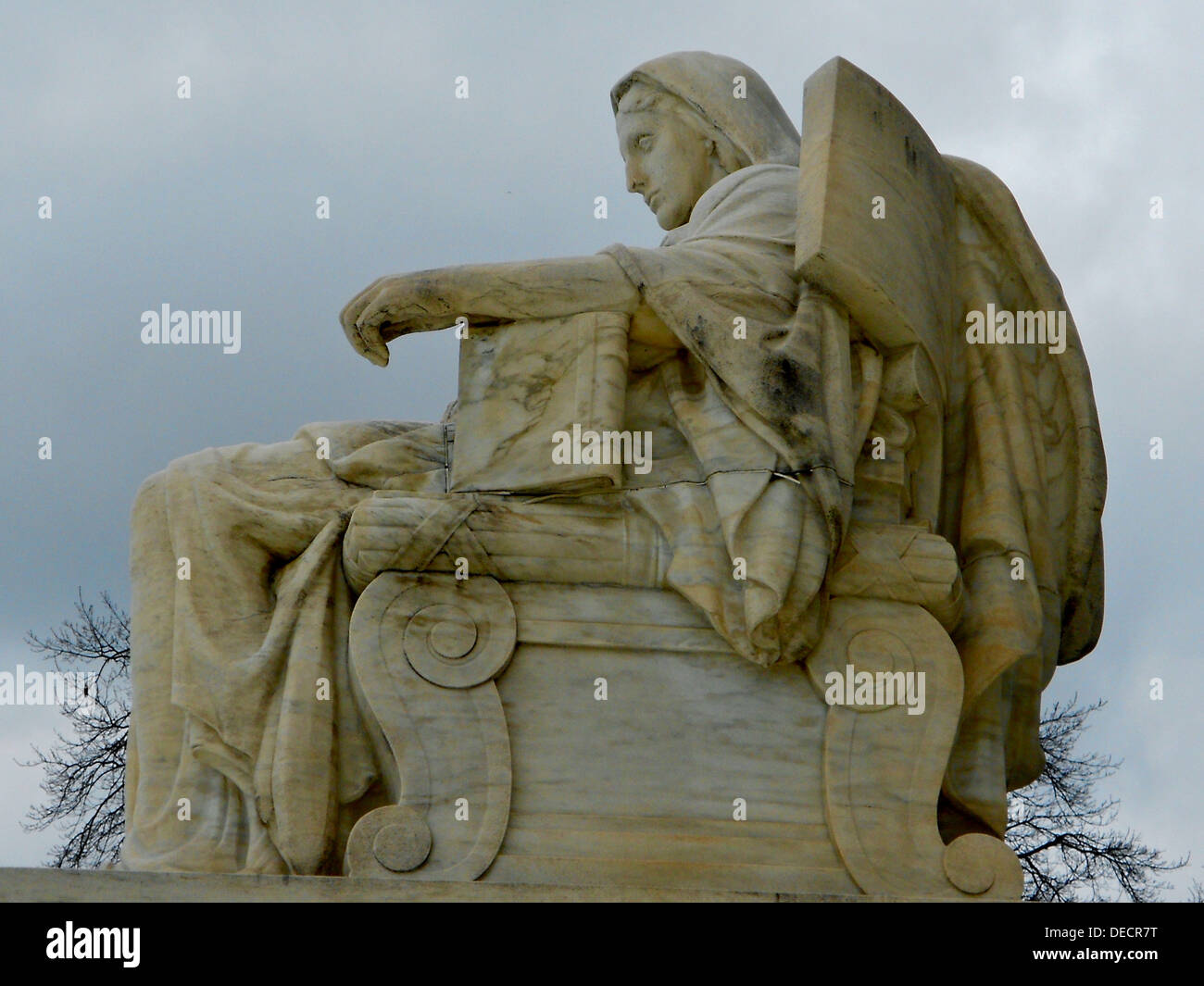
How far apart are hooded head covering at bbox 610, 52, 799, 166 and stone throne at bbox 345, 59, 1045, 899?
3.17 feet

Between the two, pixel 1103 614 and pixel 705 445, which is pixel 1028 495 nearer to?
pixel 1103 614

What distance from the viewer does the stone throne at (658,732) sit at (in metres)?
7.86

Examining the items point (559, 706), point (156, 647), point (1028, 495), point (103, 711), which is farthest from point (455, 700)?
point (103, 711)

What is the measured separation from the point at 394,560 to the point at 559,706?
28.3 inches

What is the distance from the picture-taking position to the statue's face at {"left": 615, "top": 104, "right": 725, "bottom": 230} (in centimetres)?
952

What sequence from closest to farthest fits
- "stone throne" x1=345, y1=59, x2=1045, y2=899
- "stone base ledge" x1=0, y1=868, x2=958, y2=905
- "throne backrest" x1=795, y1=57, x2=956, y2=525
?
"stone base ledge" x1=0, y1=868, x2=958, y2=905 < "stone throne" x1=345, y1=59, x2=1045, y2=899 < "throne backrest" x1=795, y1=57, x2=956, y2=525

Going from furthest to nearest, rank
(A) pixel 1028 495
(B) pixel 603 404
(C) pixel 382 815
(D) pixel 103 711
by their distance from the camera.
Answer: (D) pixel 103 711 → (A) pixel 1028 495 → (B) pixel 603 404 → (C) pixel 382 815

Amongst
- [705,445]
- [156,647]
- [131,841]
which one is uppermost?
[705,445]

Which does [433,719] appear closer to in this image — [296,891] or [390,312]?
[296,891]

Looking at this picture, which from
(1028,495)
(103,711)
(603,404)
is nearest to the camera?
(603,404)

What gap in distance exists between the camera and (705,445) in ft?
27.5

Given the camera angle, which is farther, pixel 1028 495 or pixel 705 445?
pixel 1028 495

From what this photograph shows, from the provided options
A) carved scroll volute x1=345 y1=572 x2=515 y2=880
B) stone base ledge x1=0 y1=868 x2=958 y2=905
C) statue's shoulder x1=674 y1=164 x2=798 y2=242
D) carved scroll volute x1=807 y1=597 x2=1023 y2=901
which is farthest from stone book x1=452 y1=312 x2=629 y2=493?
stone base ledge x1=0 y1=868 x2=958 y2=905

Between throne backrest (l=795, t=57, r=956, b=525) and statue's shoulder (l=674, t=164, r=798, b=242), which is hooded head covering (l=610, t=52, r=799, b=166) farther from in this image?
throne backrest (l=795, t=57, r=956, b=525)
